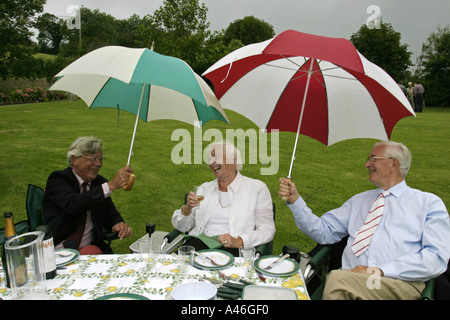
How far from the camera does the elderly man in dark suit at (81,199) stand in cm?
306

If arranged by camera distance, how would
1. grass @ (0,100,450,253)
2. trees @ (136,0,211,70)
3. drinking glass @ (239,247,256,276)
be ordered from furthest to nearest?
1. trees @ (136,0,211,70)
2. grass @ (0,100,450,253)
3. drinking glass @ (239,247,256,276)

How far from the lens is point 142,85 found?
3.68 metres

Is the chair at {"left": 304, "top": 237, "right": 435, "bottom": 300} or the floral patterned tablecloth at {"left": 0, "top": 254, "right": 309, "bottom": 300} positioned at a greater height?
the floral patterned tablecloth at {"left": 0, "top": 254, "right": 309, "bottom": 300}

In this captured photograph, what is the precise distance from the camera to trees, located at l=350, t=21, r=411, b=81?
1238 inches

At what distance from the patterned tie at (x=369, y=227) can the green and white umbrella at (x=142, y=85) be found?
1.58 metres

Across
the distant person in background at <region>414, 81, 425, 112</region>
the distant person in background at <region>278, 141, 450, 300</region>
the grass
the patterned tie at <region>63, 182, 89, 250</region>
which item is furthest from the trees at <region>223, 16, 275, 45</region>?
the distant person in background at <region>278, 141, 450, 300</region>

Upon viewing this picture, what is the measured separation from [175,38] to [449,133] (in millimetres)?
20287

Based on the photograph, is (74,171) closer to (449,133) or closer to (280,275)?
(280,275)

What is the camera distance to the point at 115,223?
368cm

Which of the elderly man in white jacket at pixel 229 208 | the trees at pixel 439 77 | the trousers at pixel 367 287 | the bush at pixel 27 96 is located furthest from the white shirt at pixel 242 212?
the trees at pixel 439 77

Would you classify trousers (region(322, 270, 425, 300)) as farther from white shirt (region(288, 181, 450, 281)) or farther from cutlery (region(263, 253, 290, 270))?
cutlery (region(263, 253, 290, 270))

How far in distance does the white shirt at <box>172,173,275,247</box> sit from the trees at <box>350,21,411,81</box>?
32031mm

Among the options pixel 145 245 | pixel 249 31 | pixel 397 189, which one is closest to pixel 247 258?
pixel 145 245

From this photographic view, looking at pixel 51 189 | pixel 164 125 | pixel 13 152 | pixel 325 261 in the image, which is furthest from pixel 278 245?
pixel 164 125
